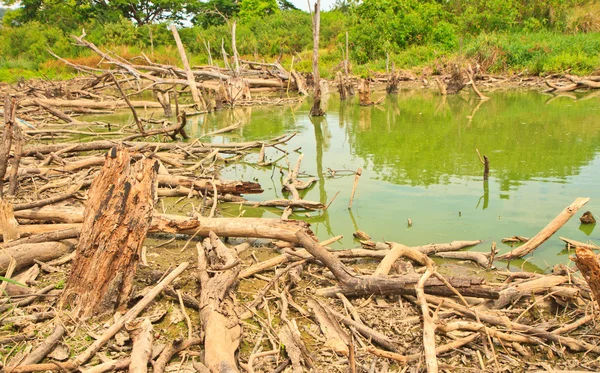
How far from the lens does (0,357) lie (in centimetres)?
272

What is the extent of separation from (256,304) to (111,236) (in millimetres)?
1075

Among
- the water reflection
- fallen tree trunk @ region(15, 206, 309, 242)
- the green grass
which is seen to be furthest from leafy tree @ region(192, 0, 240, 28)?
fallen tree trunk @ region(15, 206, 309, 242)

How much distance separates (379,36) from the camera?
26.6 metres

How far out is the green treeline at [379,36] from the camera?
2153 cm

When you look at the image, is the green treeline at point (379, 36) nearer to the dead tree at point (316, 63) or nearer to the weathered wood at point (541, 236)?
the dead tree at point (316, 63)

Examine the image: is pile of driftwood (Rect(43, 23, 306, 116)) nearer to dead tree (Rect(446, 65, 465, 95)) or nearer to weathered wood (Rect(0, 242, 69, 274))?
dead tree (Rect(446, 65, 465, 95))

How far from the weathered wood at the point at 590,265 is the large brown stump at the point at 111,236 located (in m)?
2.54

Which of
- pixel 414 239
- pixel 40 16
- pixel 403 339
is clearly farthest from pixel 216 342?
pixel 40 16

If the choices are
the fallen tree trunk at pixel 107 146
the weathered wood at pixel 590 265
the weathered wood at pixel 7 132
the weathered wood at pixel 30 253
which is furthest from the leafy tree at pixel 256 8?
the weathered wood at pixel 590 265

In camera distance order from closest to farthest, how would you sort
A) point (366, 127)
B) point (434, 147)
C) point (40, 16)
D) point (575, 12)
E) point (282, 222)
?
point (282, 222)
point (434, 147)
point (366, 127)
point (575, 12)
point (40, 16)

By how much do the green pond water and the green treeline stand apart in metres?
7.61

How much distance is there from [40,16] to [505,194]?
129 ft

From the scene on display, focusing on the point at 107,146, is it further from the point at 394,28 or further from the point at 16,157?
the point at 394,28

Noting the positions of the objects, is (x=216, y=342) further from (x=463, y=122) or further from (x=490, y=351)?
(x=463, y=122)
